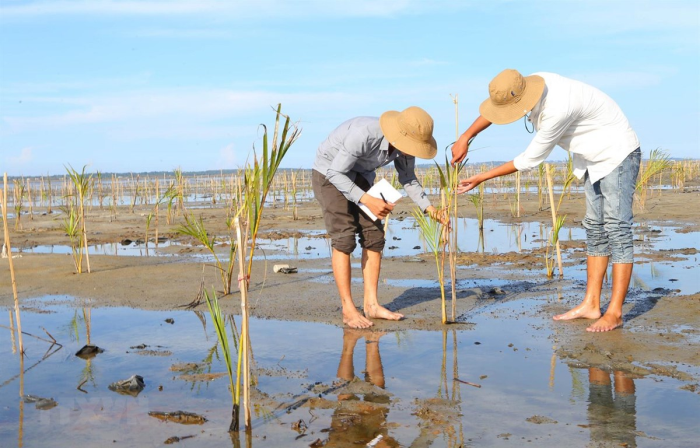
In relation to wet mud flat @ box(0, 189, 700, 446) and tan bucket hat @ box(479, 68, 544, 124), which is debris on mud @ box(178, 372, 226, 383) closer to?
wet mud flat @ box(0, 189, 700, 446)

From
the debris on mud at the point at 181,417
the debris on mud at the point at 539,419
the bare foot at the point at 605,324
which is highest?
the bare foot at the point at 605,324

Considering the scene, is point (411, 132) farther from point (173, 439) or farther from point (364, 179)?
point (173, 439)

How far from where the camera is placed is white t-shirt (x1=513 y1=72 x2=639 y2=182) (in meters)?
4.65

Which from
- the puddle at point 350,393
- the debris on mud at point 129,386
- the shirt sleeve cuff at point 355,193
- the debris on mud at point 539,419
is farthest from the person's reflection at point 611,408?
the debris on mud at point 129,386

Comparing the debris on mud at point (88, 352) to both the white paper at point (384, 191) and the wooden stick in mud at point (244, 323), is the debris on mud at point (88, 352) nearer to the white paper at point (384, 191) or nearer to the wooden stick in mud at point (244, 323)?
the wooden stick in mud at point (244, 323)

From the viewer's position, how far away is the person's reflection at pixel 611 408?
2.99m

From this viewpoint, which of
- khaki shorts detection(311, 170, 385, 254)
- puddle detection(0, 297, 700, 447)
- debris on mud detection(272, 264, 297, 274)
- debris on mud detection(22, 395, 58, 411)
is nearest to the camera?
puddle detection(0, 297, 700, 447)

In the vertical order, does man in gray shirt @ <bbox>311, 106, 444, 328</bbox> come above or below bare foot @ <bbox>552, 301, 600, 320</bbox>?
above

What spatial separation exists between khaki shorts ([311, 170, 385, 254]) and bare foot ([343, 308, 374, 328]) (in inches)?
18.1

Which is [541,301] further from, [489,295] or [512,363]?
[512,363]

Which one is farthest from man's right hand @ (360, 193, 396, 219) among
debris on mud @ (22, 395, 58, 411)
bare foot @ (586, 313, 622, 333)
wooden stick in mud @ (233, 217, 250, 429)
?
debris on mud @ (22, 395, 58, 411)

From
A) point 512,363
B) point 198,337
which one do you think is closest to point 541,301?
point 512,363

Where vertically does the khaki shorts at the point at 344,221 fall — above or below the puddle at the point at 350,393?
above

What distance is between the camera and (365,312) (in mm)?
5480
